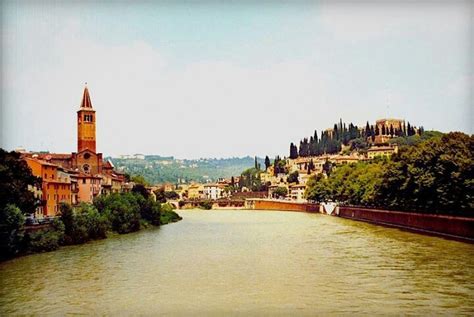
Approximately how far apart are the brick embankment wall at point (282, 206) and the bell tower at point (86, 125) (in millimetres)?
16139

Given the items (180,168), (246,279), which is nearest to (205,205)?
(246,279)

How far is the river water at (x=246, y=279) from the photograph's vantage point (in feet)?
27.3

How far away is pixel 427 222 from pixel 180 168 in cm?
11572

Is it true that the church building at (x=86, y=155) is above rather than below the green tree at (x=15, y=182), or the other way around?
above

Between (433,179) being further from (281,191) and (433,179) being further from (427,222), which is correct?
(281,191)

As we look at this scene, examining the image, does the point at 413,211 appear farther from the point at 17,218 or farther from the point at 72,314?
the point at 72,314

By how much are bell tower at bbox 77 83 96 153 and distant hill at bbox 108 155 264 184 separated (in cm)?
6502

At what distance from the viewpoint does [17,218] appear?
39.8 ft

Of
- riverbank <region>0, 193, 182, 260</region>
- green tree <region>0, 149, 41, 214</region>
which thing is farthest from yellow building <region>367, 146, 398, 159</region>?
green tree <region>0, 149, 41, 214</region>

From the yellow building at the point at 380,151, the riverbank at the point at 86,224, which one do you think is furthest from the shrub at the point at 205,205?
the riverbank at the point at 86,224

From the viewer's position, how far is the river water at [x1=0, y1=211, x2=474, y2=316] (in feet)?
27.3

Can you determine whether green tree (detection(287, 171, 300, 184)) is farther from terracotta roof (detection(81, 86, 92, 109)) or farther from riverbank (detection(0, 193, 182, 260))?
terracotta roof (detection(81, 86, 92, 109))

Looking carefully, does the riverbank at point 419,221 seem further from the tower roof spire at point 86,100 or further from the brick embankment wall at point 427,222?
the tower roof spire at point 86,100

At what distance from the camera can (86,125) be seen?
24.5 meters
